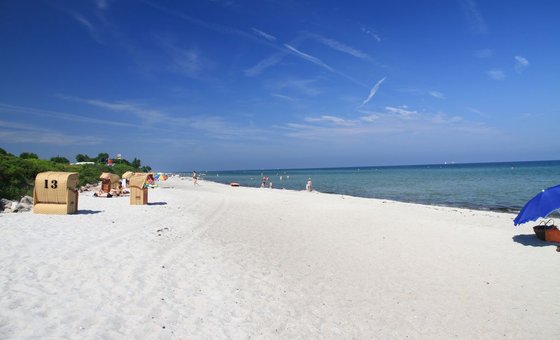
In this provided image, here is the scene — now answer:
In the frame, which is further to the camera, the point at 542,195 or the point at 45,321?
the point at 542,195

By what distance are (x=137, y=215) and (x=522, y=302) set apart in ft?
41.7

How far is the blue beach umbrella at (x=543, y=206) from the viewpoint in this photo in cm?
979

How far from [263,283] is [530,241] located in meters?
9.28

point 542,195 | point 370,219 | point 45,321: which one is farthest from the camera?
point 370,219

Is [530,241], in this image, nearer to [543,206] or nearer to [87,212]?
[543,206]

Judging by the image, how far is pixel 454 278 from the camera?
7777 mm

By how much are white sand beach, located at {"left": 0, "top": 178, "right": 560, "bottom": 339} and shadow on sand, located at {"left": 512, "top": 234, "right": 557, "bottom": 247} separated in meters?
0.05

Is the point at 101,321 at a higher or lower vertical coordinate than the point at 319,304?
higher

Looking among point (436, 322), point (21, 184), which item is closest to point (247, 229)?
point (436, 322)

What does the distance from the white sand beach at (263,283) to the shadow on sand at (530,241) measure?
0.17ft

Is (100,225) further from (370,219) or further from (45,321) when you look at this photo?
(370,219)

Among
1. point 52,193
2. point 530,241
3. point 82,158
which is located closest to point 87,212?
point 52,193

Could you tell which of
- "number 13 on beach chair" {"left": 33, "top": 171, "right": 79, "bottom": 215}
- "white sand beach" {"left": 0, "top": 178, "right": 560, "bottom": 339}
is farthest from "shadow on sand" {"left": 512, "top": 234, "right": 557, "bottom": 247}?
"number 13 on beach chair" {"left": 33, "top": 171, "right": 79, "bottom": 215}

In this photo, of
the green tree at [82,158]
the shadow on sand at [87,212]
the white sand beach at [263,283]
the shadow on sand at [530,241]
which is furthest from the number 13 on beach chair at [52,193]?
the green tree at [82,158]
